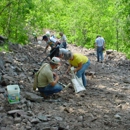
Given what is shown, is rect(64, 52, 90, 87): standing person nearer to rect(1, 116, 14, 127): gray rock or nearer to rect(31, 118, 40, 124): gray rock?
rect(31, 118, 40, 124): gray rock

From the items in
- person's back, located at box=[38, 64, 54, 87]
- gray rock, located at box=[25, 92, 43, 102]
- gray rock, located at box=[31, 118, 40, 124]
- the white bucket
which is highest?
person's back, located at box=[38, 64, 54, 87]

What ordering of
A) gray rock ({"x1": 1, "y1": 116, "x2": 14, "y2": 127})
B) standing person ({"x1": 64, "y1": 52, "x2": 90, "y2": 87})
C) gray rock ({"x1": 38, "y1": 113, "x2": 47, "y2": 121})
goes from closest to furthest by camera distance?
1. gray rock ({"x1": 1, "y1": 116, "x2": 14, "y2": 127})
2. gray rock ({"x1": 38, "y1": 113, "x2": 47, "y2": 121})
3. standing person ({"x1": 64, "y1": 52, "x2": 90, "y2": 87})

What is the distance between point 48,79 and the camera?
6.59 meters

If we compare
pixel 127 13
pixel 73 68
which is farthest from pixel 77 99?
pixel 127 13

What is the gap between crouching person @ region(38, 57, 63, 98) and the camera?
653cm

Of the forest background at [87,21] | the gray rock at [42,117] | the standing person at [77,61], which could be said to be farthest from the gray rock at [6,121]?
the forest background at [87,21]

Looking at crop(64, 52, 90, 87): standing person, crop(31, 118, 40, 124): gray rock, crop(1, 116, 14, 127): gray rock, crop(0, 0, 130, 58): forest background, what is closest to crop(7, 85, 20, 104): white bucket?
crop(1, 116, 14, 127): gray rock

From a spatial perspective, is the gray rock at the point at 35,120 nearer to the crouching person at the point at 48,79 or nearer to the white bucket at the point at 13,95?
the white bucket at the point at 13,95

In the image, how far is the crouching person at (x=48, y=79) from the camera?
6.53 meters

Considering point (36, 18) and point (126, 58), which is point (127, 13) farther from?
point (36, 18)

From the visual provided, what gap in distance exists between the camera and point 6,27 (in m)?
16.0

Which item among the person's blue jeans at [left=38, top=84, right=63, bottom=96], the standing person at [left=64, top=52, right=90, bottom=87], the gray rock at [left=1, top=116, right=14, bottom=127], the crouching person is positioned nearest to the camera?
the gray rock at [left=1, top=116, right=14, bottom=127]

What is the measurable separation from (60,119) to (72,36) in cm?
2577

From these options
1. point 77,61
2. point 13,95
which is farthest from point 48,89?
point 77,61
